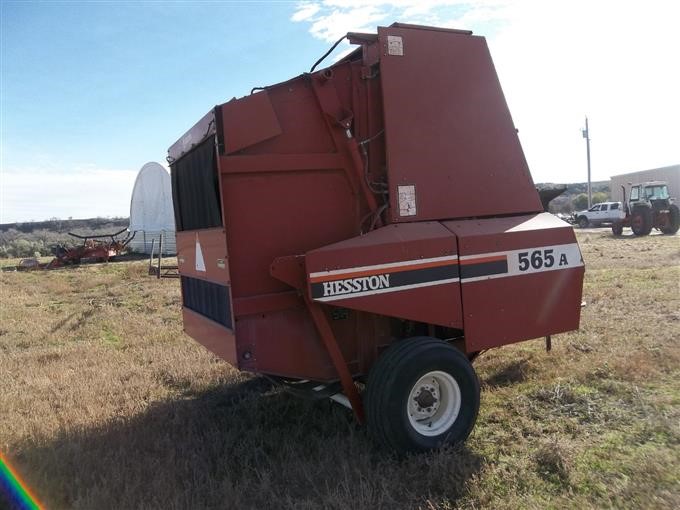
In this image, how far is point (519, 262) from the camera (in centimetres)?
438

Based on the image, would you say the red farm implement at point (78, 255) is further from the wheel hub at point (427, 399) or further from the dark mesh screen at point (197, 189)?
the wheel hub at point (427, 399)

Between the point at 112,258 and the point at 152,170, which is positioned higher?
the point at 152,170

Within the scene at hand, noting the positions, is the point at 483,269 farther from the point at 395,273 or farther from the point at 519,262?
the point at 395,273

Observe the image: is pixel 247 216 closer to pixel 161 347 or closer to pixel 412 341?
pixel 412 341

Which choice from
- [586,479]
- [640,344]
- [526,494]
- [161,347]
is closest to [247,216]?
[526,494]

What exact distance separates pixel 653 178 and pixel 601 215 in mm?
15954

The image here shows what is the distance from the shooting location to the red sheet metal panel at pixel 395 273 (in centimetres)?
377

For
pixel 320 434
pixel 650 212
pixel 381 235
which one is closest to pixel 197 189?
pixel 381 235

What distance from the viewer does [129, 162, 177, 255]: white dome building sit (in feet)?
94.6

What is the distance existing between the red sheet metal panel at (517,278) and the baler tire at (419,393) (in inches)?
12.6

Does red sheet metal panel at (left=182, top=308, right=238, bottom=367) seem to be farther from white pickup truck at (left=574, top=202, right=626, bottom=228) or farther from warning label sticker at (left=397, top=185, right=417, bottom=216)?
white pickup truck at (left=574, top=202, right=626, bottom=228)

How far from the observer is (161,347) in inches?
294

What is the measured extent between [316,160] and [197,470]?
2298 millimetres

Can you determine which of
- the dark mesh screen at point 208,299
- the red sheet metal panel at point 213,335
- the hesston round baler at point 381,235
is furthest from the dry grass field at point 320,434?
the dark mesh screen at point 208,299
